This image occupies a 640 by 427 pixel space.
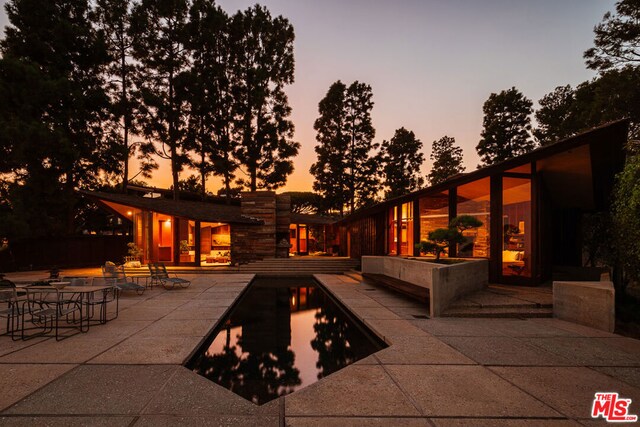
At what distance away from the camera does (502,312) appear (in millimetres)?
6797

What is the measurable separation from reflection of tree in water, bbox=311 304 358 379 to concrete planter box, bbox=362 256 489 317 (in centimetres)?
223

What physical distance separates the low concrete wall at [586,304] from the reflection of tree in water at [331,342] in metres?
4.83

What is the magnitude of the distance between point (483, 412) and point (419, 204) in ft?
34.0

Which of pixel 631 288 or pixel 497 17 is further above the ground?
pixel 497 17

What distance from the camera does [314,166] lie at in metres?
31.7

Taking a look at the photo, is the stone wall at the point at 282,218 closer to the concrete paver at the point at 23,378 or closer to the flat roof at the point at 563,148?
the flat roof at the point at 563,148

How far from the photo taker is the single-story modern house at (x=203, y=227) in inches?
639

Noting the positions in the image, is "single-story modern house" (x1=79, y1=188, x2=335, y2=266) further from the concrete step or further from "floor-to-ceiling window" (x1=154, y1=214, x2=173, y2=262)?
the concrete step

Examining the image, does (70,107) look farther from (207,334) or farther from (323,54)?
(207,334)

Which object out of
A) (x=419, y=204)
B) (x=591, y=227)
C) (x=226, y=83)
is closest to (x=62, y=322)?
(x=419, y=204)

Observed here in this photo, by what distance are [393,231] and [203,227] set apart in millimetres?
14254

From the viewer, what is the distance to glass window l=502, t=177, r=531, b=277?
9.51 meters

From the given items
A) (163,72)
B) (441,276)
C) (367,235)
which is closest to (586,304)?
(441,276)

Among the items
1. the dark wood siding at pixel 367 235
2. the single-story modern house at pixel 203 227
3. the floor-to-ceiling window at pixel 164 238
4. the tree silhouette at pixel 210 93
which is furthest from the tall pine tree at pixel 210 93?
the dark wood siding at pixel 367 235
